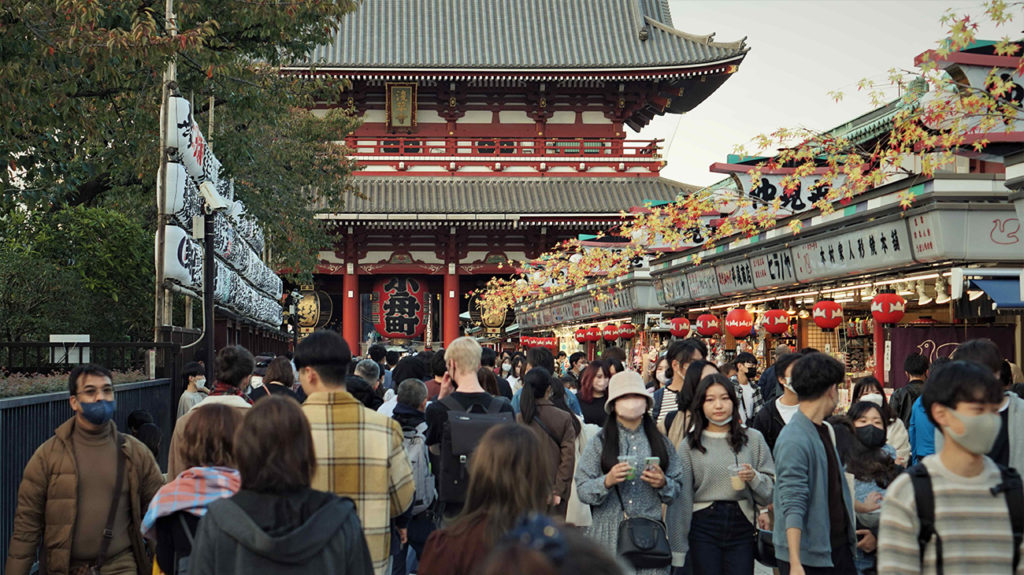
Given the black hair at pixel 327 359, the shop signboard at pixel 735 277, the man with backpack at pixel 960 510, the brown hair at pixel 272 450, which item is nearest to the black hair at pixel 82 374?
the black hair at pixel 327 359

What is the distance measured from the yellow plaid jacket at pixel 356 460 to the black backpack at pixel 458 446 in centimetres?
144

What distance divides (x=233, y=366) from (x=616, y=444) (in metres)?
2.36

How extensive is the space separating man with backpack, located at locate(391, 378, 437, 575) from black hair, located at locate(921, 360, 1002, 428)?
→ 11.6 feet

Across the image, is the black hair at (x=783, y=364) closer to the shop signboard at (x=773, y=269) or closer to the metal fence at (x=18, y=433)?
the metal fence at (x=18, y=433)

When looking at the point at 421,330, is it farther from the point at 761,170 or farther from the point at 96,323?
the point at 761,170

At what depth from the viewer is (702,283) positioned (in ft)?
57.6

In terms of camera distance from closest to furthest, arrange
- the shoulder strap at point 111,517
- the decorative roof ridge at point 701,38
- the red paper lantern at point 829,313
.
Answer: the shoulder strap at point 111,517, the red paper lantern at point 829,313, the decorative roof ridge at point 701,38

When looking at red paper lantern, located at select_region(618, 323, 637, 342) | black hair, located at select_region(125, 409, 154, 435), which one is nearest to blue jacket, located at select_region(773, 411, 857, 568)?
black hair, located at select_region(125, 409, 154, 435)

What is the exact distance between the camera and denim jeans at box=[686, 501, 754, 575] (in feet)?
18.0

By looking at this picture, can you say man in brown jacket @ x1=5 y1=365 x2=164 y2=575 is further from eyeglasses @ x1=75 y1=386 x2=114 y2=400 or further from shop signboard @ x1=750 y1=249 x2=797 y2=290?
shop signboard @ x1=750 y1=249 x2=797 y2=290

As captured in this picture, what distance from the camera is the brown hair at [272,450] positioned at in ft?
10.9

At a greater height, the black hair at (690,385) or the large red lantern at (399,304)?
the large red lantern at (399,304)

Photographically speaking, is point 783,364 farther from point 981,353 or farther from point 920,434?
point 981,353

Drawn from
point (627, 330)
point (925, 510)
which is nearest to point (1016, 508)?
point (925, 510)
